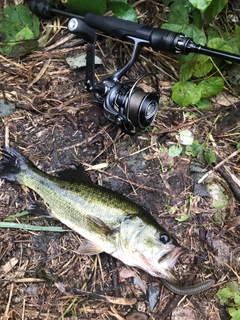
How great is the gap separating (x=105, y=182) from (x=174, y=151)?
26.1 inches

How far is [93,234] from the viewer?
2.93 meters

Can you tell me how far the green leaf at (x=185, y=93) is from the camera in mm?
3521

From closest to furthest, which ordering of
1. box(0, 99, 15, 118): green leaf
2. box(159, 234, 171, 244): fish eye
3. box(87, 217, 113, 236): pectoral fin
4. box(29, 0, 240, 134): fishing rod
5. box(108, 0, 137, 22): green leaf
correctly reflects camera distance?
1. box(159, 234, 171, 244): fish eye
2. box(87, 217, 113, 236): pectoral fin
3. box(29, 0, 240, 134): fishing rod
4. box(0, 99, 15, 118): green leaf
5. box(108, 0, 137, 22): green leaf

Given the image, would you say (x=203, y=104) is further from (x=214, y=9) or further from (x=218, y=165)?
(x=214, y=9)

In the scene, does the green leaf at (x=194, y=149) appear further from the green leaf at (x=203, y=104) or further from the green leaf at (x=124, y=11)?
the green leaf at (x=124, y=11)

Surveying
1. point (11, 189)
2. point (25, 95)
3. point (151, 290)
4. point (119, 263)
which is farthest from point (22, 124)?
point (151, 290)

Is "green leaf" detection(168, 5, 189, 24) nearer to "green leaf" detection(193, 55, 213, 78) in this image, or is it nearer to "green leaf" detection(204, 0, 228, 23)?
"green leaf" detection(204, 0, 228, 23)

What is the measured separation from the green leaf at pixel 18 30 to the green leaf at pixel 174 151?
1.55 m

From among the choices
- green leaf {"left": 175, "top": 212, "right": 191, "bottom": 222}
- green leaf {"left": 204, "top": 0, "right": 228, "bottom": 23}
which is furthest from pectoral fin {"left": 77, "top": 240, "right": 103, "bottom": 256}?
green leaf {"left": 204, "top": 0, "right": 228, "bottom": 23}

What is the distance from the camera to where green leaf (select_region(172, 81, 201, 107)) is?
352 centimetres

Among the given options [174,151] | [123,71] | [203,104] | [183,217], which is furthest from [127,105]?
[183,217]

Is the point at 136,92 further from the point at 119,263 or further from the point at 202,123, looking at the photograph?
the point at 119,263

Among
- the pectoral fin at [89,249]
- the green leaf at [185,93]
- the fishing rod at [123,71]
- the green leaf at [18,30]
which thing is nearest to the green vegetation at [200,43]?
the green leaf at [185,93]

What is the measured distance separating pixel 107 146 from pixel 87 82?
1.83ft
